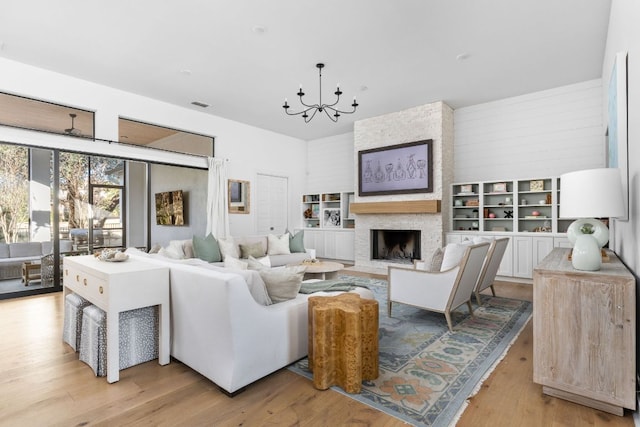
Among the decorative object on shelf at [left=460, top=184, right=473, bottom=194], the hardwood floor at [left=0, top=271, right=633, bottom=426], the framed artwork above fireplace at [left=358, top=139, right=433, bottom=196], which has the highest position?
the framed artwork above fireplace at [left=358, top=139, right=433, bottom=196]

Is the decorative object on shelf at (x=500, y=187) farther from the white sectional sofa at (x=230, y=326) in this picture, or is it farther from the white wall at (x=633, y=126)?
the white sectional sofa at (x=230, y=326)

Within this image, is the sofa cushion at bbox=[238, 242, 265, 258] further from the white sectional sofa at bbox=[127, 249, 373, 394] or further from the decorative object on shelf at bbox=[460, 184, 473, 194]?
the decorative object on shelf at bbox=[460, 184, 473, 194]

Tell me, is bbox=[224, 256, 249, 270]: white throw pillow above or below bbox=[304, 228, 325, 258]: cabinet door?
above

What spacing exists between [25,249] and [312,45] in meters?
4.91

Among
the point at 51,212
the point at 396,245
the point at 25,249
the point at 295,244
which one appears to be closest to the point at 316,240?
the point at 295,244

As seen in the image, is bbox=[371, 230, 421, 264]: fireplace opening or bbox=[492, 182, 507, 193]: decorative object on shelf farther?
bbox=[371, 230, 421, 264]: fireplace opening

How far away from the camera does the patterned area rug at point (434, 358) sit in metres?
1.96

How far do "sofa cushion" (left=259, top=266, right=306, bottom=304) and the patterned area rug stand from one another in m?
0.53

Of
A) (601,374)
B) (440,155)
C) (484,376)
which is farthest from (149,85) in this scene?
(601,374)

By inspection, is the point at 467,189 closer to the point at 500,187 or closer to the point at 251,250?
the point at 500,187

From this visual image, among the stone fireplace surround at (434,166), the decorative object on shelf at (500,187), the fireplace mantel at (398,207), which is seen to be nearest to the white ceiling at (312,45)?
the stone fireplace surround at (434,166)

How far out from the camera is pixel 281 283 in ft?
8.06

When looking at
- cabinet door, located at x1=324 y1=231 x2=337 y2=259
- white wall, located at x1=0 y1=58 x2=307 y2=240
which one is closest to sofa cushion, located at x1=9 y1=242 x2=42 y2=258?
white wall, located at x1=0 y1=58 x2=307 y2=240

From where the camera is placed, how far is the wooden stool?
81.7 inches
